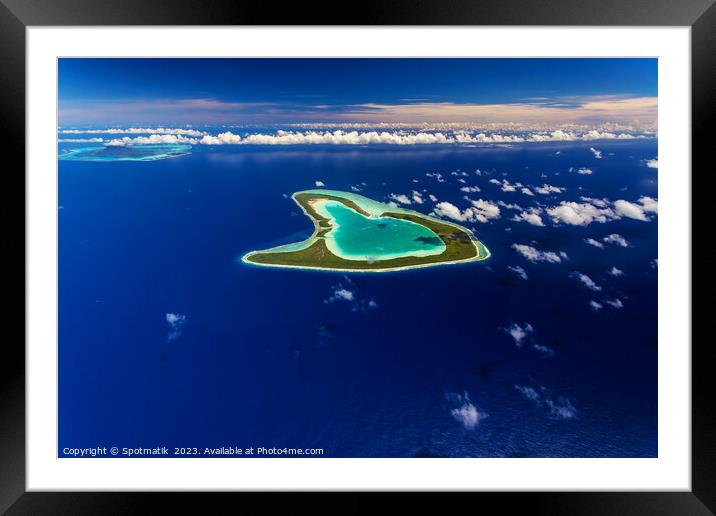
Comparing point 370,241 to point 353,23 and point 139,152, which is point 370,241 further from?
point 353,23

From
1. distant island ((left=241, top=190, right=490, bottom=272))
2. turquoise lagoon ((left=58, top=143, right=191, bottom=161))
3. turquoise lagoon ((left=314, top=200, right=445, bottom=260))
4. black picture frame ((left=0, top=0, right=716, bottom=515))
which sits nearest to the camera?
black picture frame ((left=0, top=0, right=716, bottom=515))

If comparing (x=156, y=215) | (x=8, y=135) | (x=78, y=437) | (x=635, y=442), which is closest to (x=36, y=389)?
(x=78, y=437)

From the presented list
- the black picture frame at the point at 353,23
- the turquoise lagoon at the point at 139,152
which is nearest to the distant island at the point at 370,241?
the turquoise lagoon at the point at 139,152

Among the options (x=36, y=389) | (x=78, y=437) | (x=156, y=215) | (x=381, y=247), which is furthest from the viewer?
(x=381, y=247)

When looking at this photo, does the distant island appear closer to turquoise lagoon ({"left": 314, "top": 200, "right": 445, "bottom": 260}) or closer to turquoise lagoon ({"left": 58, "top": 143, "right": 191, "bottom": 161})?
turquoise lagoon ({"left": 314, "top": 200, "right": 445, "bottom": 260})

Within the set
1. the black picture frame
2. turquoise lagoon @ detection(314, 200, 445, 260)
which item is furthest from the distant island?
the black picture frame

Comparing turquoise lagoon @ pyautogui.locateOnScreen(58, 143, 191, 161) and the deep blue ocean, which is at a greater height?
turquoise lagoon @ pyautogui.locateOnScreen(58, 143, 191, 161)

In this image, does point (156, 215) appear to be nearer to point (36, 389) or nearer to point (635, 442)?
point (36, 389)
